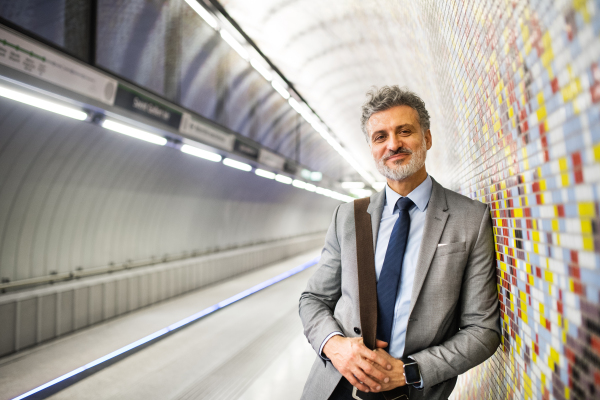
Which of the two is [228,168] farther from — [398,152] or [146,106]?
[398,152]

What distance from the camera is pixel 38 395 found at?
421cm

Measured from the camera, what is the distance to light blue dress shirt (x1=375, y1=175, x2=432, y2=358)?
68.9 inches

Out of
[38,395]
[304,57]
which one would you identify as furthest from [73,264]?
[304,57]

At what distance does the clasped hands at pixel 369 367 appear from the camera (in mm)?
1589

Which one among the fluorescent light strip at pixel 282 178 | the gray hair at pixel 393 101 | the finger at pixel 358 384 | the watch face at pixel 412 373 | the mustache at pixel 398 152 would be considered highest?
the fluorescent light strip at pixel 282 178

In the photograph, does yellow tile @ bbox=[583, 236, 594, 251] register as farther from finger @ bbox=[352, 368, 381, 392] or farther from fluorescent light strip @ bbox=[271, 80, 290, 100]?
fluorescent light strip @ bbox=[271, 80, 290, 100]

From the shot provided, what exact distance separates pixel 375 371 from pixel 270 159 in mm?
9093

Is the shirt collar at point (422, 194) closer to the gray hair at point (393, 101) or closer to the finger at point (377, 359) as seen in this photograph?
the gray hair at point (393, 101)

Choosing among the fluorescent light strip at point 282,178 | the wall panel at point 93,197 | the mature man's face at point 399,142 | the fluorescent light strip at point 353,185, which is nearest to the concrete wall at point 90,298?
the wall panel at point 93,197

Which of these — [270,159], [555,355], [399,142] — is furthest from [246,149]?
[555,355]

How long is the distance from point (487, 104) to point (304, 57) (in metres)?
6.31

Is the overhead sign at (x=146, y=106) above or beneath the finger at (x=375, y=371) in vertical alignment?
above

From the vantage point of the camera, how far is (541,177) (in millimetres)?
1076

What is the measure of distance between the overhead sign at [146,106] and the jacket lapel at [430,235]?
15.0 feet
